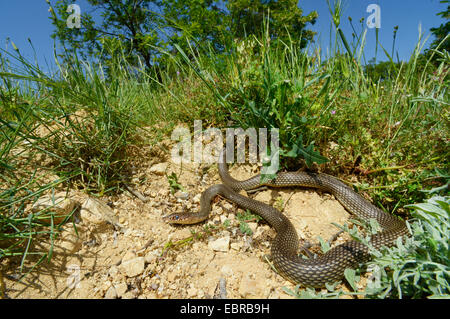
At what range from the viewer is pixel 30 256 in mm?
2148

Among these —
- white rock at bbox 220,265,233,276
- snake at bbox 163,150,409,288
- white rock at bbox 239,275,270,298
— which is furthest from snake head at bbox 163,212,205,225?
white rock at bbox 239,275,270,298

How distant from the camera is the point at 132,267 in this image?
230 cm

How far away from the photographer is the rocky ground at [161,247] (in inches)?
83.3

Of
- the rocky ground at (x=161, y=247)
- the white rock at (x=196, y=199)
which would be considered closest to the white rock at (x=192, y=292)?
the rocky ground at (x=161, y=247)

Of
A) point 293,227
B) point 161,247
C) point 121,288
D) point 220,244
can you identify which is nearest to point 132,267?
point 121,288

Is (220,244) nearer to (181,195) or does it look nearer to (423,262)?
(181,195)

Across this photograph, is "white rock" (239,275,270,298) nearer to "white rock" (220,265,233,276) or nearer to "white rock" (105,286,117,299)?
"white rock" (220,265,233,276)

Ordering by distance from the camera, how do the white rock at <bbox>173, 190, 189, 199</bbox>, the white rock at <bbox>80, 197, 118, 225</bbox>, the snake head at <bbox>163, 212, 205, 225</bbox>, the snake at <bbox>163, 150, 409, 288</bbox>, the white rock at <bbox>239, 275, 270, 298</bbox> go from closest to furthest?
the white rock at <bbox>239, 275, 270, 298</bbox> < the snake at <bbox>163, 150, 409, 288</bbox> < the white rock at <bbox>80, 197, 118, 225</bbox> < the snake head at <bbox>163, 212, 205, 225</bbox> < the white rock at <bbox>173, 190, 189, 199</bbox>

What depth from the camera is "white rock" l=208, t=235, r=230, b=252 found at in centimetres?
255

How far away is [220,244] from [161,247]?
2.20 feet

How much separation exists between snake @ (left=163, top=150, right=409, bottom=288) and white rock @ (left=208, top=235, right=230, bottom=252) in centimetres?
42

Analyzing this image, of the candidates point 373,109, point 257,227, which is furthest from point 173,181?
point 373,109

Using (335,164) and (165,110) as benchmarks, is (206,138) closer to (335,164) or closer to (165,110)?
(165,110)

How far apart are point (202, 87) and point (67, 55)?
2061mm
